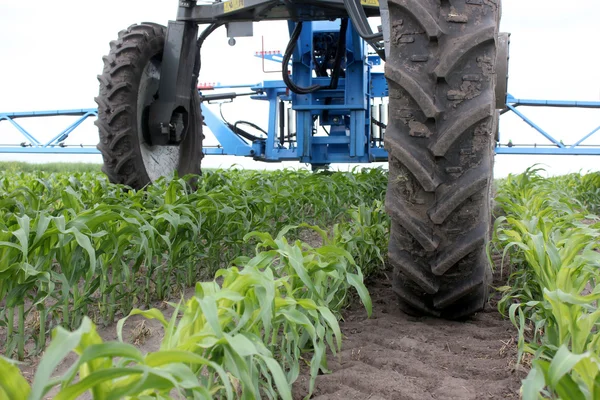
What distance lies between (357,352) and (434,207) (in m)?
0.61

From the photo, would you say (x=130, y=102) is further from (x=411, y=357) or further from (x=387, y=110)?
(x=411, y=357)

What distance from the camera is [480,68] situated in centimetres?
224

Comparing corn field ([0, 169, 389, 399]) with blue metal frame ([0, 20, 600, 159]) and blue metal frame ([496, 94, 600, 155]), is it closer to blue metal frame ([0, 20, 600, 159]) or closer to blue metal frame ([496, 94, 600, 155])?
blue metal frame ([0, 20, 600, 159])

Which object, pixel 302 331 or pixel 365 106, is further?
pixel 365 106

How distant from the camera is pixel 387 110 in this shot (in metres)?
2.69

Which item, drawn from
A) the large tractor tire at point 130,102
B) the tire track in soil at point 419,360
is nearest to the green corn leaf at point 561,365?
the tire track in soil at point 419,360

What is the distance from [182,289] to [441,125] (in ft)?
5.39

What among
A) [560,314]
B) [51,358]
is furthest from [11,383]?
[560,314]

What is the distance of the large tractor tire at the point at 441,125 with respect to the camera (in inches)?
86.6

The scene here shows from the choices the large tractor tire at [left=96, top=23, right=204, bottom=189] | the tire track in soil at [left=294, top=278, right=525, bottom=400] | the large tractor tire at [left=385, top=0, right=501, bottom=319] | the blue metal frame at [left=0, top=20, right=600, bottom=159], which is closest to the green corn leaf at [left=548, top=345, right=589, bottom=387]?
the tire track in soil at [left=294, top=278, right=525, bottom=400]

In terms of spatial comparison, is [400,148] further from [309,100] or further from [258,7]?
[309,100]

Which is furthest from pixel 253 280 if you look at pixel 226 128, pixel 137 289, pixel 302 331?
pixel 226 128

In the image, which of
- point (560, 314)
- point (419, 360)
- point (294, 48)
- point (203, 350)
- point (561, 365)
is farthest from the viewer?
point (294, 48)

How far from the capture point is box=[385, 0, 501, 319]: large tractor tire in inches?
86.6
